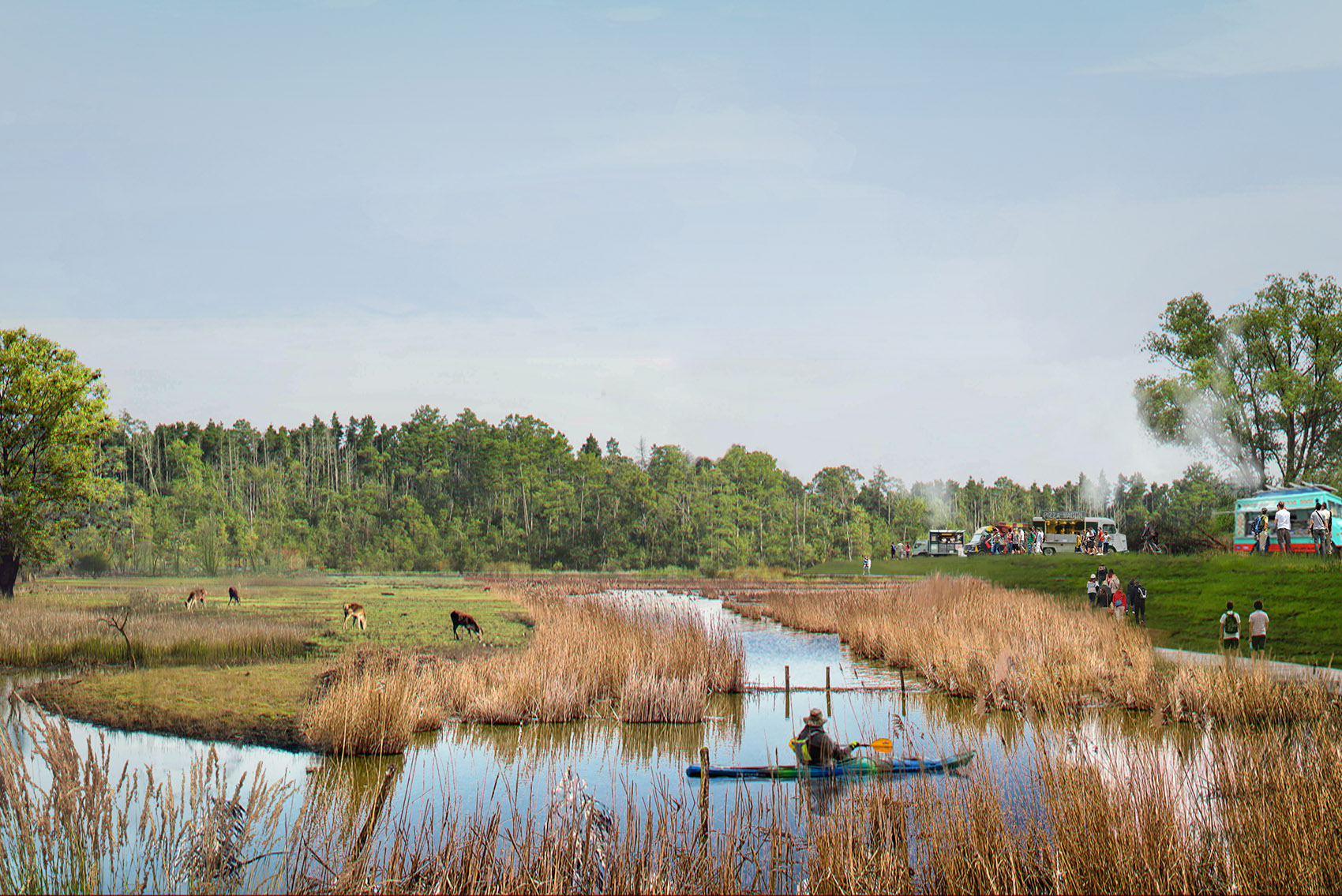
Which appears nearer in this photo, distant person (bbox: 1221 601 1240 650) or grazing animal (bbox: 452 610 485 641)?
distant person (bbox: 1221 601 1240 650)

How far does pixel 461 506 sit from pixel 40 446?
84.6 metres

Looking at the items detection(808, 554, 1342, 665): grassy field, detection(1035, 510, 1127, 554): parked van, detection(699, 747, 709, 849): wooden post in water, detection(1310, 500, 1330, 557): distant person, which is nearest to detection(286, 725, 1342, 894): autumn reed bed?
detection(699, 747, 709, 849): wooden post in water

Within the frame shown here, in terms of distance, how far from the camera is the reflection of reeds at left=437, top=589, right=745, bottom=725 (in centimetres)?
1694

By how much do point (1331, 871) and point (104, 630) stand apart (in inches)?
1026

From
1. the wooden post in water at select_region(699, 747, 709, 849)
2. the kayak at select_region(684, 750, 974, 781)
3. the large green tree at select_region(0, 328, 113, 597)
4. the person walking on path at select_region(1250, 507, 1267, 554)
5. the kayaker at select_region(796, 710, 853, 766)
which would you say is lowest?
the kayak at select_region(684, 750, 974, 781)

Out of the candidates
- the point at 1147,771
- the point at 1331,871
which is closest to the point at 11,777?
the point at 1147,771

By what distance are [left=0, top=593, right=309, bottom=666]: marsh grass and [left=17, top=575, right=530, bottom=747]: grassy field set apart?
1.8 inches

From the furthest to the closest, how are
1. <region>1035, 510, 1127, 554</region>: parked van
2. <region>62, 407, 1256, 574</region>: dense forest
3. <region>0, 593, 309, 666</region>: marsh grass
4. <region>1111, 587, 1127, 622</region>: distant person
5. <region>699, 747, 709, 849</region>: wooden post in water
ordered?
<region>62, 407, 1256, 574</region>: dense forest, <region>1035, 510, 1127, 554</region>: parked van, <region>1111, 587, 1127, 622</region>: distant person, <region>0, 593, 309, 666</region>: marsh grass, <region>699, 747, 709, 849</region>: wooden post in water

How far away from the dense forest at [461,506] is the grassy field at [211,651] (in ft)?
107

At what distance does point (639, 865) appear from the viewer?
727 centimetres

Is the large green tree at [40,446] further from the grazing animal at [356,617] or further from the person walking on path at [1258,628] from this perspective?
the person walking on path at [1258,628]

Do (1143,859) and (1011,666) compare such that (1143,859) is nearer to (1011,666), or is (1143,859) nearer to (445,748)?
(445,748)

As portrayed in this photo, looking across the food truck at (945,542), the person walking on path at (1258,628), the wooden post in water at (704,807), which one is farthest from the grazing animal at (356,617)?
the food truck at (945,542)

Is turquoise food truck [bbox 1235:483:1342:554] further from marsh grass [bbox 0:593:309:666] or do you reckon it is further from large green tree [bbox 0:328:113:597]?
large green tree [bbox 0:328:113:597]
